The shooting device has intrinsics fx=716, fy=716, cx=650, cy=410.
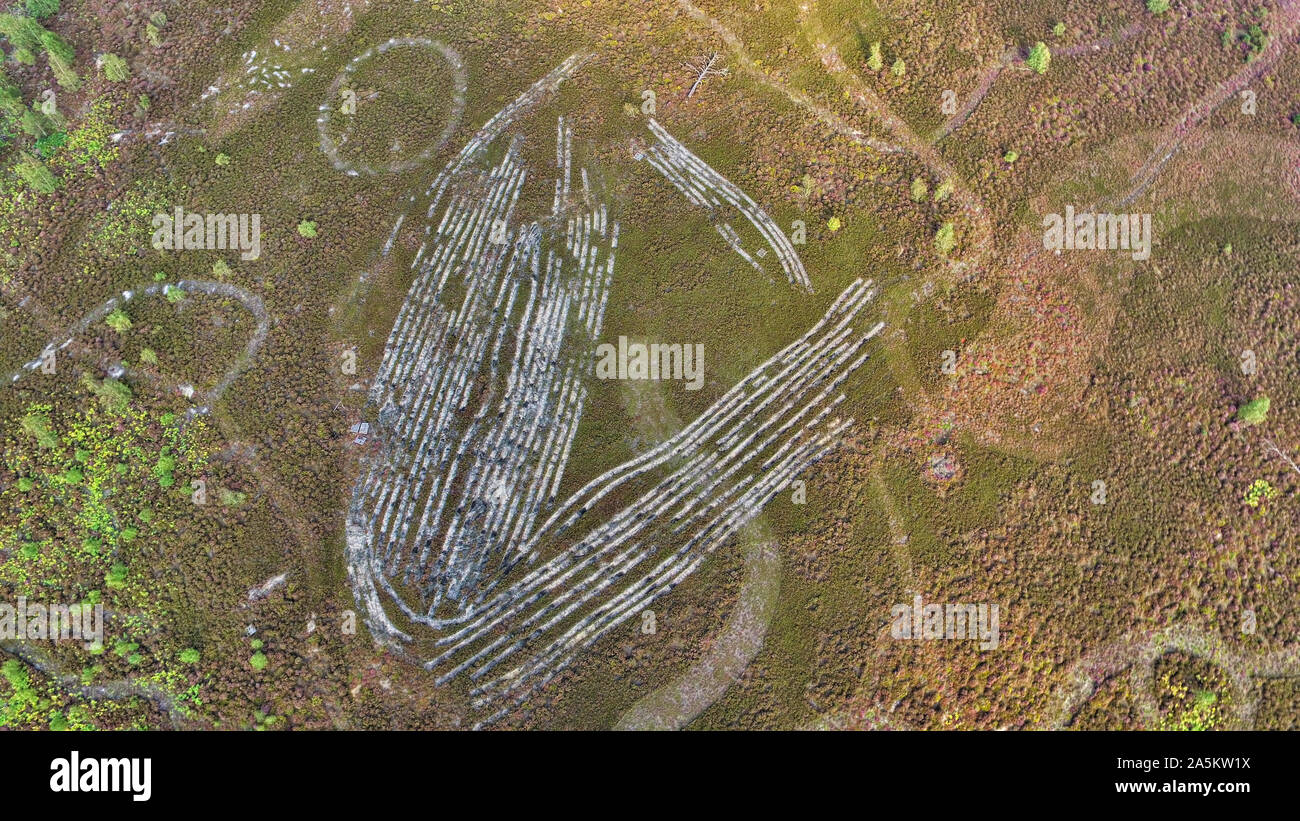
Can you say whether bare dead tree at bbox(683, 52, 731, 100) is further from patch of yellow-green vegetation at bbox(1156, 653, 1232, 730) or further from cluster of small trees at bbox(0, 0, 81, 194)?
patch of yellow-green vegetation at bbox(1156, 653, 1232, 730)

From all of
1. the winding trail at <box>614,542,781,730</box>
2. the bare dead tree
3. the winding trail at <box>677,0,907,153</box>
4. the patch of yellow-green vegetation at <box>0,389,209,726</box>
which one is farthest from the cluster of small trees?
the winding trail at <box>614,542,781,730</box>

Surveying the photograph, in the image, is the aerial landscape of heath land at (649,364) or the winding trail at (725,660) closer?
the winding trail at (725,660)

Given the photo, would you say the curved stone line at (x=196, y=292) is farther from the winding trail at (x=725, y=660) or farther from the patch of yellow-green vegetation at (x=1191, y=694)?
the patch of yellow-green vegetation at (x=1191, y=694)

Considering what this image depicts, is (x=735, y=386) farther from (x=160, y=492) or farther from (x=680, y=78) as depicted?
(x=160, y=492)

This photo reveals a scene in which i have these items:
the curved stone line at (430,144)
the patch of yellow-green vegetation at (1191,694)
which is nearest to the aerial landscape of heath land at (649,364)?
the patch of yellow-green vegetation at (1191,694)
